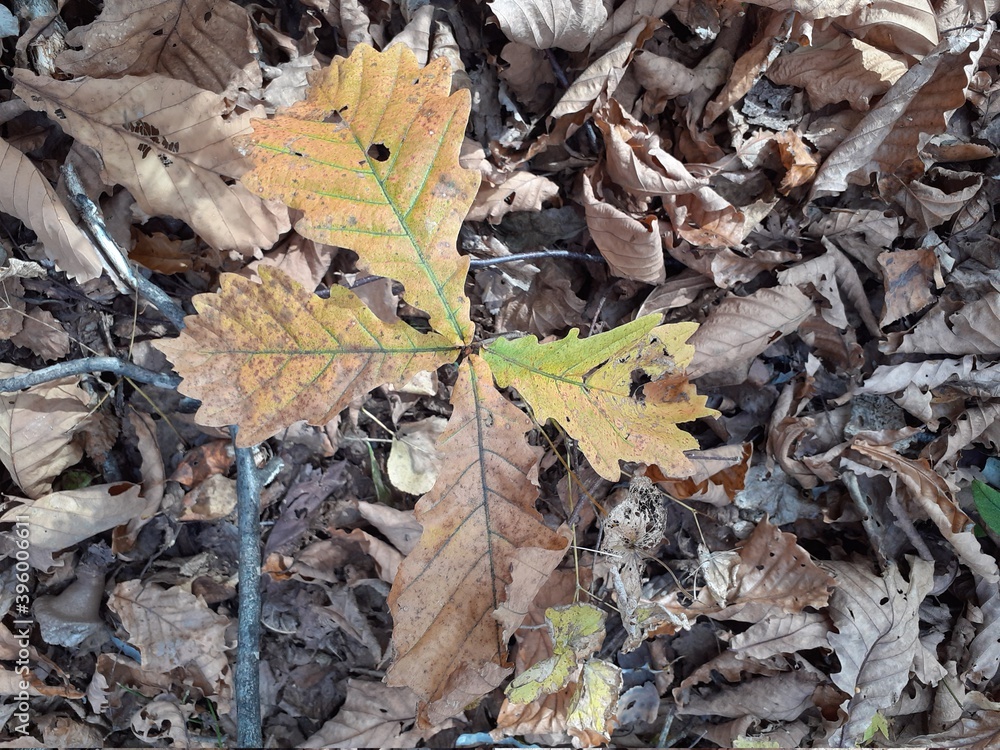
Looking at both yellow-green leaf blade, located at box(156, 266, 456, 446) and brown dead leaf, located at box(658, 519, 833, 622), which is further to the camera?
brown dead leaf, located at box(658, 519, 833, 622)

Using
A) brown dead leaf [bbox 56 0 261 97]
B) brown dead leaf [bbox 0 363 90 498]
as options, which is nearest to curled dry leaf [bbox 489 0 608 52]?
brown dead leaf [bbox 56 0 261 97]

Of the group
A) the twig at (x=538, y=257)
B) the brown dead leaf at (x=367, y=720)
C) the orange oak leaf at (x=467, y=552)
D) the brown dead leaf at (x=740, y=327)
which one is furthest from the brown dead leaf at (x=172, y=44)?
the brown dead leaf at (x=367, y=720)

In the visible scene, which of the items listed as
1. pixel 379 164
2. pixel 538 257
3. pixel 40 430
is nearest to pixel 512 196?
pixel 538 257

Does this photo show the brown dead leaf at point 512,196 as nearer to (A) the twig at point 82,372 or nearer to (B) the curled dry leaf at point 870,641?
(A) the twig at point 82,372

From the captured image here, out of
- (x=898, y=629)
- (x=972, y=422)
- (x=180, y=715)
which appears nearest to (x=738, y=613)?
(x=898, y=629)

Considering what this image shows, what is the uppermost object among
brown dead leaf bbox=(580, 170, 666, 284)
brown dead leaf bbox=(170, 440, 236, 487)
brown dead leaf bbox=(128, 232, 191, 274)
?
brown dead leaf bbox=(580, 170, 666, 284)

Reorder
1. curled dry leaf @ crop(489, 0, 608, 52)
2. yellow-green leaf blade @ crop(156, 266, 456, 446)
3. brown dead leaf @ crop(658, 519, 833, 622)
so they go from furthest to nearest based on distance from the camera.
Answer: brown dead leaf @ crop(658, 519, 833, 622)
curled dry leaf @ crop(489, 0, 608, 52)
yellow-green leaf blade @ crop(156, 266, 456, 446)

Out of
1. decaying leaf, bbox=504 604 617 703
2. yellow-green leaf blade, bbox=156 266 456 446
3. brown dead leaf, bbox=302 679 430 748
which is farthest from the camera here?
brown dead leaf, bbox=302 679 430 748

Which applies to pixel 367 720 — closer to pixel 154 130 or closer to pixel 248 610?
pixel 248 610

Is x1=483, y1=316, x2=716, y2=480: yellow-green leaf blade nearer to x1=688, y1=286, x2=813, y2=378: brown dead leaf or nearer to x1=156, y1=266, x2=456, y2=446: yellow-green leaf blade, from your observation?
x1=156, y1=266, x2=456, y2=446: yellow-green leaf blade
